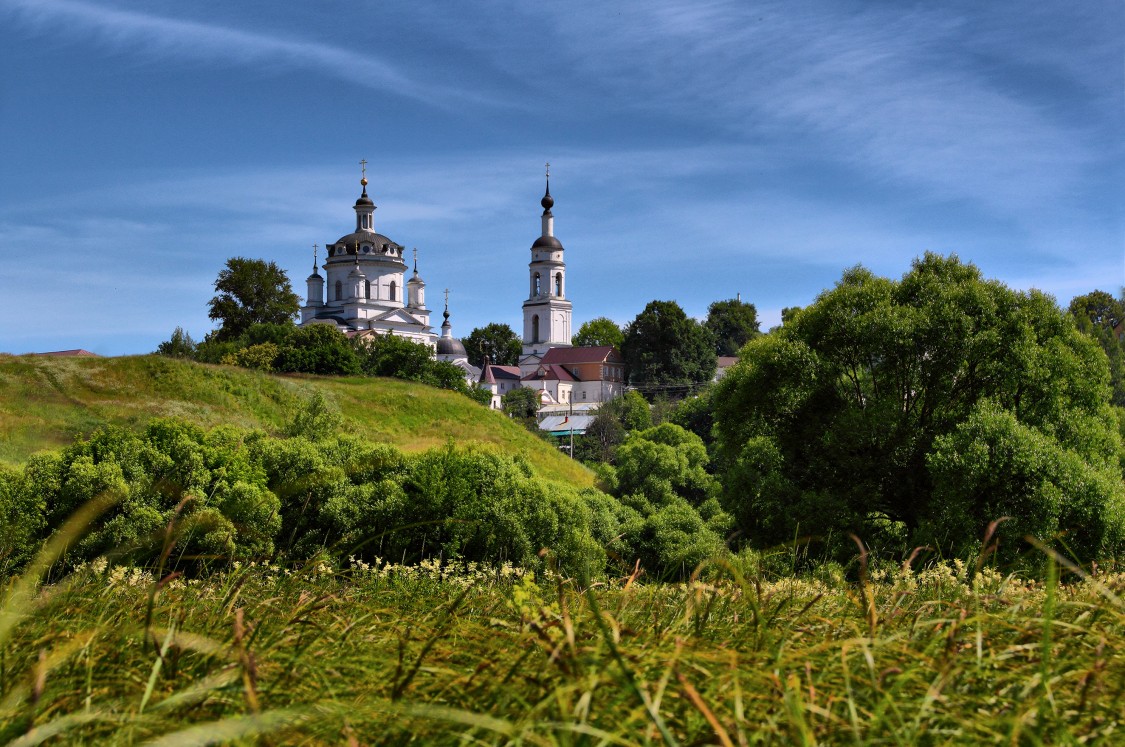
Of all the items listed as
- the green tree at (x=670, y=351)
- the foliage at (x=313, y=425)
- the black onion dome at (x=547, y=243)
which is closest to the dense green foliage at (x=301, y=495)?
the foliage at (x=313, y=425)

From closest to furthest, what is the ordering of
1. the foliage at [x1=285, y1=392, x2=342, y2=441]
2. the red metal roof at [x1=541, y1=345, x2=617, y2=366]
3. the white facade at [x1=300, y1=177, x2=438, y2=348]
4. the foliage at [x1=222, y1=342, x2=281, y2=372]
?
the foliage at [x1=285, y1=392, x2=342, y2=441], the foliage at [x1=222, y1=342, x2=281, y2=372], the white facade at [x1=300, y1=177, x2=438, y2=348], the red metal roof at [x1=541, y1=345, x2=617, y2=366]

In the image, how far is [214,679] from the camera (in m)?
2.15

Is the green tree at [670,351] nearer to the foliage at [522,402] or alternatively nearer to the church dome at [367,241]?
the foliage at [522,402]

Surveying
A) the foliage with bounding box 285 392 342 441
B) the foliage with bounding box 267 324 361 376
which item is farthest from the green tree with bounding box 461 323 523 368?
the foliage with bounding box 285 392 342 441

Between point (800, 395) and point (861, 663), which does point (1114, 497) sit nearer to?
point (800, 395)

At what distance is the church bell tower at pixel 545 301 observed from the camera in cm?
10838

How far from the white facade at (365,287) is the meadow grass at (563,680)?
81436 millimetres

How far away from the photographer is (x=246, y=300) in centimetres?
6919

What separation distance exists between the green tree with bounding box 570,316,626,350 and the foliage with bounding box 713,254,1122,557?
318 feet

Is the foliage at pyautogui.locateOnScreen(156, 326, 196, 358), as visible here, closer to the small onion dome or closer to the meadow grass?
the small onion dome

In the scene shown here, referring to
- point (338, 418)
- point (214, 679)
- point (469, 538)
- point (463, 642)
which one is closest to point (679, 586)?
point (463, 642)

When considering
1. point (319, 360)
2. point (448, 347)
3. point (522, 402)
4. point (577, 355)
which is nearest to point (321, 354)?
Result: point (319, 360)

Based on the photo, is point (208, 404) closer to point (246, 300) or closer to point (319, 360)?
point (319, 360)

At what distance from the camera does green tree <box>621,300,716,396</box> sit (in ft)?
300
